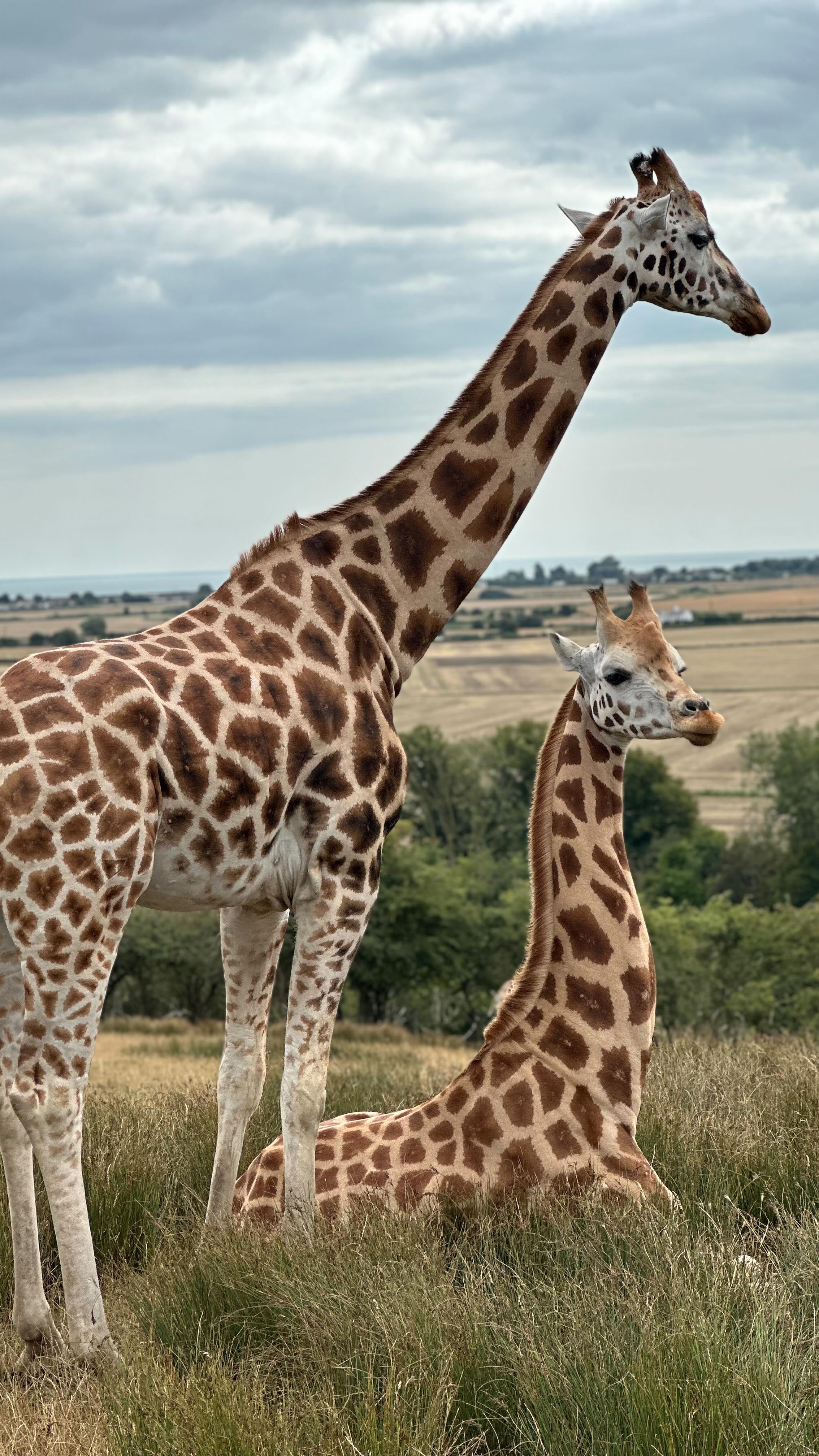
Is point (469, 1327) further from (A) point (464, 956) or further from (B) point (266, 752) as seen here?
(A) point (464, 956)

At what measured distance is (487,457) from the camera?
570 centimetres

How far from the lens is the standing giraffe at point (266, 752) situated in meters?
4.48

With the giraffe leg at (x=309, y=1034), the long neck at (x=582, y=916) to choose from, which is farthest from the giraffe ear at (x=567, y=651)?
the giraffe leg at (x=309, y=1034)

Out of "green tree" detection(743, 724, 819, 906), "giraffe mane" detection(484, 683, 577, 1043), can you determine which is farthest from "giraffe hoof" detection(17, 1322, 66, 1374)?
"green tree" detection(743, 724, 819, 906)

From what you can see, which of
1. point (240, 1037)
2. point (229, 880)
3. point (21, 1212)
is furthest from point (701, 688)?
point (21, 1212)

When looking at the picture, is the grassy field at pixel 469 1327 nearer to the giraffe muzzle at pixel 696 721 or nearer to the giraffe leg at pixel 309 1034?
the giraffe leg at pixel 309 1034

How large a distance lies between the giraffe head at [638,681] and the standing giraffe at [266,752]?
0.59 m

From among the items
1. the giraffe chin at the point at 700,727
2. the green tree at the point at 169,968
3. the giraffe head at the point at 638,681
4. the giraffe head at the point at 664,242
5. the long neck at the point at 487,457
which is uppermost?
the giraffe head at the point at 664,242

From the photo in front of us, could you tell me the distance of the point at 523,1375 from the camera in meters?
4.10

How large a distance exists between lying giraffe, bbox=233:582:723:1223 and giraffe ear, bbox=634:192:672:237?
147 centimetres

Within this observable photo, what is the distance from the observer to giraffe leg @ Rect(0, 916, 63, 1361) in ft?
15.9

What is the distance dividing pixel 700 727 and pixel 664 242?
2.04 meters

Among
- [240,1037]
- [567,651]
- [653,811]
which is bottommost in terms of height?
[653,811]

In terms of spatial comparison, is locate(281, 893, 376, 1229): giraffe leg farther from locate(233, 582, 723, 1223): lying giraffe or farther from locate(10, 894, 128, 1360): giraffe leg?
locate(10, 894, 128, 1360): giraffe leg
